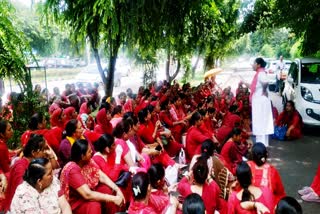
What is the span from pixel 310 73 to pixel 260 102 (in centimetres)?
333

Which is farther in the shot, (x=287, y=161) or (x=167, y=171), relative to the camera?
(x=287, y=161)

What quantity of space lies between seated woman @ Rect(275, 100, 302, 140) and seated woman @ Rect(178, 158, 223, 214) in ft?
18.2

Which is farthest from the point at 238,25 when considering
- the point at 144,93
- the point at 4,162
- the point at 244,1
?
the point at 4,162

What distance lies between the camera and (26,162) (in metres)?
4.18

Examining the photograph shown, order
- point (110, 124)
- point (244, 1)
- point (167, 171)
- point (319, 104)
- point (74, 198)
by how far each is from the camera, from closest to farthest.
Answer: point (74, 198) → point (167, 171) → point (110, 124) → point (319, 104) → point (244, 1)

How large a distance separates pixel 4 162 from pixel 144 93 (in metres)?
6.02

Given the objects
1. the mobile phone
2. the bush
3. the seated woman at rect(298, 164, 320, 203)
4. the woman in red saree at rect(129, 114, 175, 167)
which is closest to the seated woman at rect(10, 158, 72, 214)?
the woman in red saree at rect(129, 114, 175, 167)

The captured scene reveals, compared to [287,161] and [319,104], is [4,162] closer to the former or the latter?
[287,161]

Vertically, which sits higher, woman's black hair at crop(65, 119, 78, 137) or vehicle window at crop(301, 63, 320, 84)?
vehicle window at crop(301, 63, 320, 84)

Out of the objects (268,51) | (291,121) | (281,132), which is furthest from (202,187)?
(268,51)

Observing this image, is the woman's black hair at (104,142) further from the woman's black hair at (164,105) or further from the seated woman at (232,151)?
the woman's black hair at (164,105)

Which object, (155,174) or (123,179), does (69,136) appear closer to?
(123,179)

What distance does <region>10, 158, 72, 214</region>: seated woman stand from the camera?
3547 mm

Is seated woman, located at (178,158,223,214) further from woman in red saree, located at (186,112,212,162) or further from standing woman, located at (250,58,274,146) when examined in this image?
standing woman, located at (250,58,274,146)
